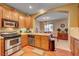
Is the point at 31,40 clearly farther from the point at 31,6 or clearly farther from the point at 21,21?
the point at 31,6

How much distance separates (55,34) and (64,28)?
21 centimetres

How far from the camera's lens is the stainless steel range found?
2.12 meters

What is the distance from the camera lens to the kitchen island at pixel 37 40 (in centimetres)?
230

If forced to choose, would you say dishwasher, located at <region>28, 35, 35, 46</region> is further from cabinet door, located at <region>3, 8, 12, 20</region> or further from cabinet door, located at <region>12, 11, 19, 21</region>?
cabinet door, located at <region>3, 8, 12, 20</region>

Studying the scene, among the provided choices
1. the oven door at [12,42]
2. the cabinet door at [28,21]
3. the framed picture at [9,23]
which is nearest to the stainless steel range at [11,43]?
the oven door at [12,42]

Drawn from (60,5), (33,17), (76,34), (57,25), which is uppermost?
(60,5)

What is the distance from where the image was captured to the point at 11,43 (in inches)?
87.0


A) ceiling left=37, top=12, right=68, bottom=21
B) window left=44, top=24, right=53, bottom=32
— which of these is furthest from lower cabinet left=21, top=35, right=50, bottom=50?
ceiling left=37, top=12, right=68, bottom=21

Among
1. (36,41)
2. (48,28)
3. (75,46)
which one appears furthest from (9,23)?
(75,46)

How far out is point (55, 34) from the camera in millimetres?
2307

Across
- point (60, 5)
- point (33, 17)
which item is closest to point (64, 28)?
point (60, 5)

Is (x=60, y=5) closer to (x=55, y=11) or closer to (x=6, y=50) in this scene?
(x=55, y=11)

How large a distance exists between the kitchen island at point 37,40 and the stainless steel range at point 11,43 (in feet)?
0.31

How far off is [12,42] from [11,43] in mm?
28
